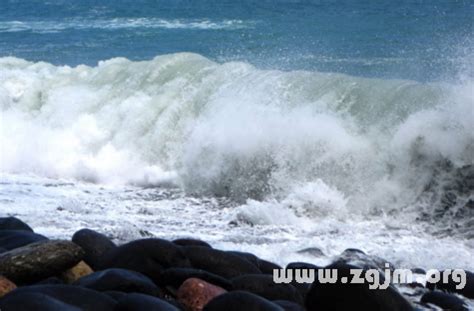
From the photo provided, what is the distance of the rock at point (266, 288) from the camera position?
5.91 m

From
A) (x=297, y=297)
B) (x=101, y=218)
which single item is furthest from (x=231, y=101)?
(x=297, y=297)

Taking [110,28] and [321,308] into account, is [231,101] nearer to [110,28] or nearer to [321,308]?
[321,308]

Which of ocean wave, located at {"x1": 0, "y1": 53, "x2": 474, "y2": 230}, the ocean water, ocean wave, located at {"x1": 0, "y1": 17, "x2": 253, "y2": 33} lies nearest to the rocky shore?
the ocean water

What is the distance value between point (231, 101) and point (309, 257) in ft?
19.0

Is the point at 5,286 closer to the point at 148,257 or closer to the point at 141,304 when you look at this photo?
the point at 141,304

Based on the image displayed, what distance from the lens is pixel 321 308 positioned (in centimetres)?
564

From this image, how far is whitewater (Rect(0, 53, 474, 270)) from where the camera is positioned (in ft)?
31.4

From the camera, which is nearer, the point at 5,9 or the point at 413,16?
the point at 413,16

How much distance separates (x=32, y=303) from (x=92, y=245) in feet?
6.05

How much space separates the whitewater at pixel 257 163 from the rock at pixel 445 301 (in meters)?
1.69

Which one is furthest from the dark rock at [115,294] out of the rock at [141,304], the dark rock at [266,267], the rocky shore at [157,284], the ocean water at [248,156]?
the ocean water at [248,156]

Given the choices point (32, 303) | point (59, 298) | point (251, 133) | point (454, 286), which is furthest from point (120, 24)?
point (32, 303)

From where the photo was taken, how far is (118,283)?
546 centimetres

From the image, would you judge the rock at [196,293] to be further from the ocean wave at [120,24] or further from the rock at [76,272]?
the ocean wave at [120,24]
